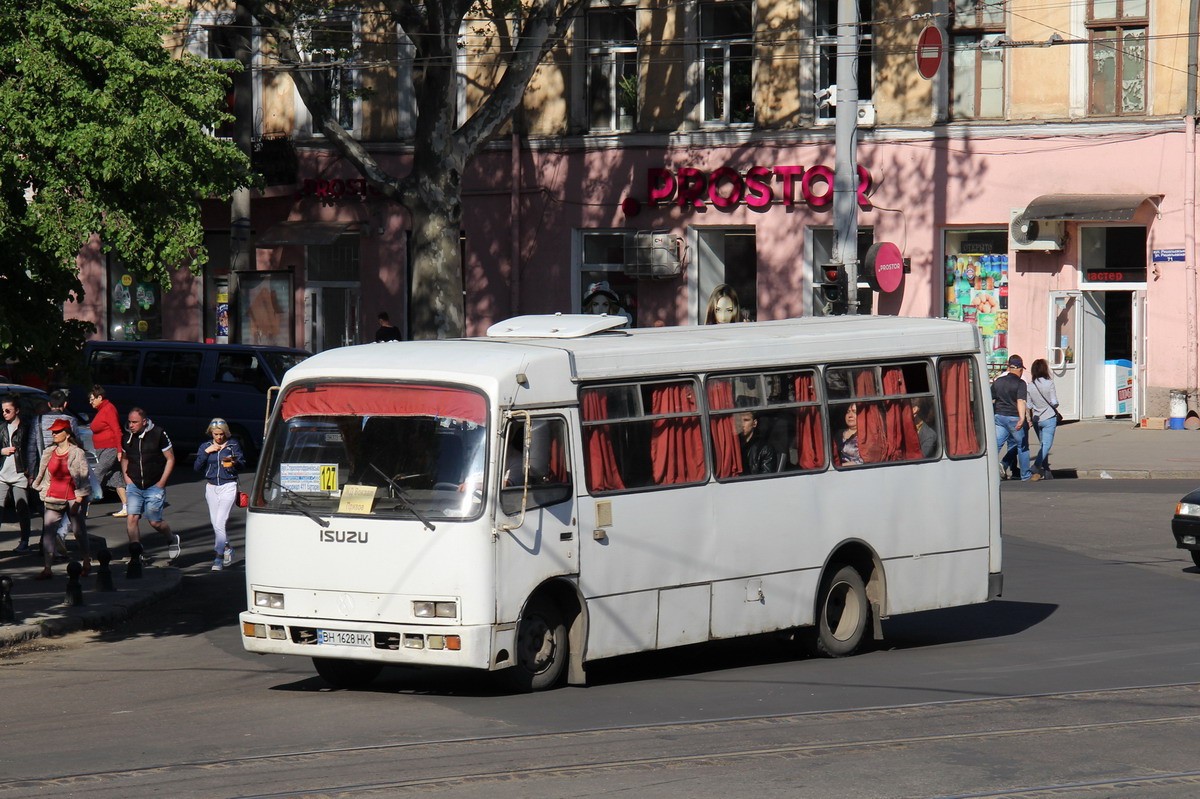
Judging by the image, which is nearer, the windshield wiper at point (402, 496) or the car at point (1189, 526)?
the windshield wiper at point (402, 496)

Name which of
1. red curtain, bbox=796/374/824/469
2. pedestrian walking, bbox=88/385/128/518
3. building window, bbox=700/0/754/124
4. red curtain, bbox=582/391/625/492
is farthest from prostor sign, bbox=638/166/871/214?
red curtain, bbox=582/391/625/492

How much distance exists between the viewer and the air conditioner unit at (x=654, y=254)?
32500mm

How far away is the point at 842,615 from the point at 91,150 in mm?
6327

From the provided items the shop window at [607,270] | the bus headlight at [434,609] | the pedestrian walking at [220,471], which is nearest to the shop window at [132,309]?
the shop window at [607,270]

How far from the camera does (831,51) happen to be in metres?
31.6

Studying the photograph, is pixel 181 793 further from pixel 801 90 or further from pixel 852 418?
pixel 801 90

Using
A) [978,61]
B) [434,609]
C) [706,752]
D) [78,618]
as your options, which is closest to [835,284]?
[978,61]

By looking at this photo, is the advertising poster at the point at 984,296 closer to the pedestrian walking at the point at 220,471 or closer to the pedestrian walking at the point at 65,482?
the pedestrian walking at the point at 220,471

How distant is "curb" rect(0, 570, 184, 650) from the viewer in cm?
1347

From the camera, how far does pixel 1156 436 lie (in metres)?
28.1

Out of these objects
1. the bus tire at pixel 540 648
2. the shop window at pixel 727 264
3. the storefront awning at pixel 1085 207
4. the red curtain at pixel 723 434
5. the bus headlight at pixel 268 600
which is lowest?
the bus tire at pixel 540 648

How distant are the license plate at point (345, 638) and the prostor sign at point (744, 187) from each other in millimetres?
22304

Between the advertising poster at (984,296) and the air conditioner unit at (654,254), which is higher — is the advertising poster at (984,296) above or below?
below

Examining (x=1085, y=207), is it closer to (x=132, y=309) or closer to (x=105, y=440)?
(x=105, y=440)
